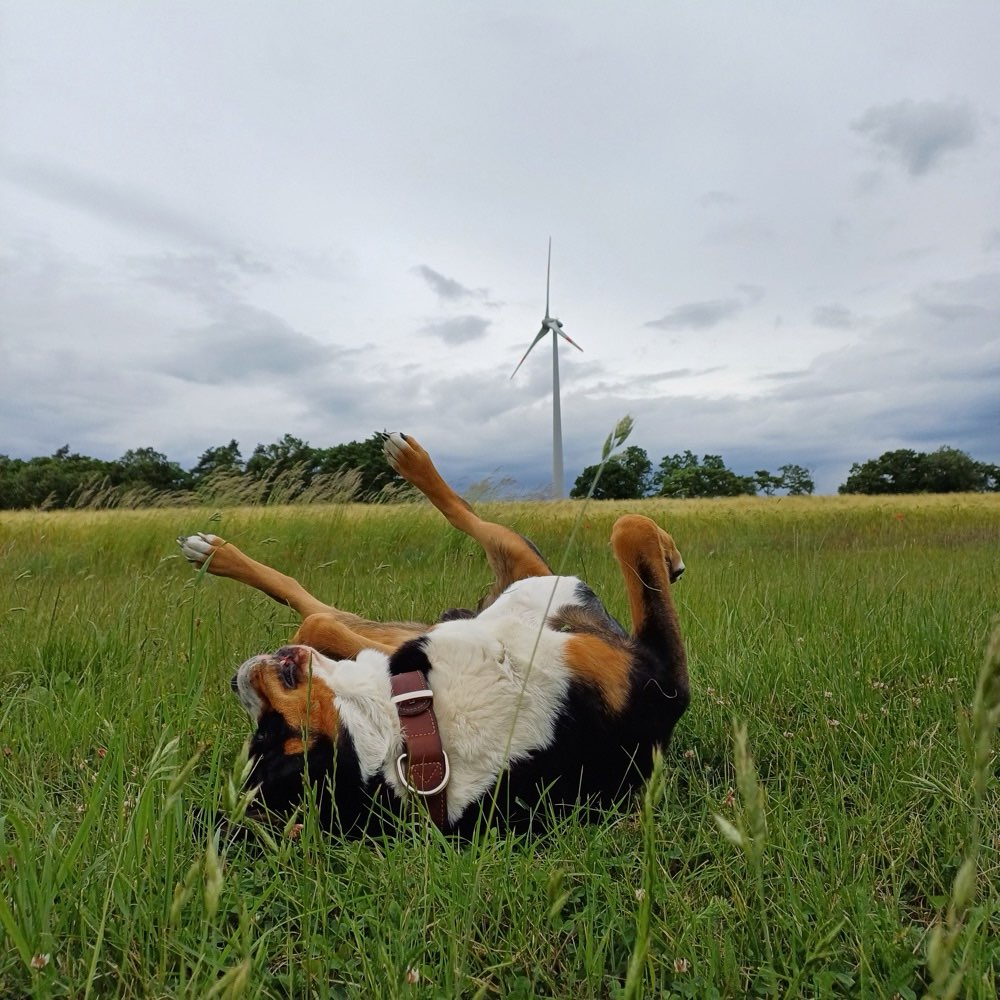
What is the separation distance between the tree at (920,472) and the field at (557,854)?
64.2m

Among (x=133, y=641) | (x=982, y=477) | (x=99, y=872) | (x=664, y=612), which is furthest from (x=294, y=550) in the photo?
(x=982, y=477)

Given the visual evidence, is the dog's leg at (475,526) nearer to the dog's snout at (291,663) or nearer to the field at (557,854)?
the field at (557,854)

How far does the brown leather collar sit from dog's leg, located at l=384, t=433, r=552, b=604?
4.16 feet

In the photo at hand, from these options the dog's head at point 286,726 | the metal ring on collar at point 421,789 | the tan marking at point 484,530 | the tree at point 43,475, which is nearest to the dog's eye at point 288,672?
the dog's head at point 286,726

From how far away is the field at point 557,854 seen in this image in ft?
4.47

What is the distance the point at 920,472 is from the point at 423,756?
7291cm

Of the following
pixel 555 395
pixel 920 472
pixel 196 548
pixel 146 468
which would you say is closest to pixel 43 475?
pixel 146 468

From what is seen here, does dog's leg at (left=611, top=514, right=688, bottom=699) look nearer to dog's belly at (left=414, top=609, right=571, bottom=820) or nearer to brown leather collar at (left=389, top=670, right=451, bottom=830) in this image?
dog's belly at (left=414, top=609, right=571, bottom=820)

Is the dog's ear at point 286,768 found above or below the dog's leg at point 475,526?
below

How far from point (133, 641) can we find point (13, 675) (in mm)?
540

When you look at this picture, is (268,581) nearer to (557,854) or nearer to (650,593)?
(650,593)

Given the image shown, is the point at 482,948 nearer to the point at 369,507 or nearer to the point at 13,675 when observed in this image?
the point at 13,675

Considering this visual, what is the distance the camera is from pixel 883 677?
3.17 metres

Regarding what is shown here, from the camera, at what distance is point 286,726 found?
2.03m
